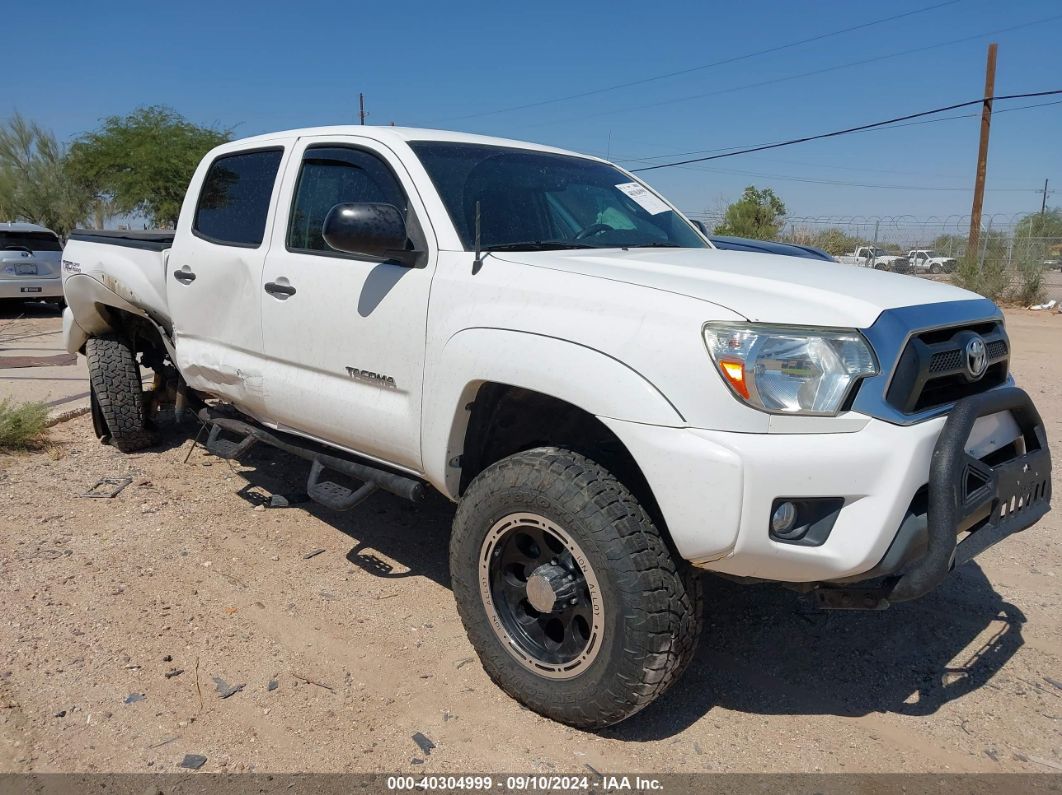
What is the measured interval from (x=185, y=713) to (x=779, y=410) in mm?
2264

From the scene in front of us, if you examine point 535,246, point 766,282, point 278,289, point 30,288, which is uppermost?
point 535,246

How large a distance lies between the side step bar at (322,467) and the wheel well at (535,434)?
0.34m

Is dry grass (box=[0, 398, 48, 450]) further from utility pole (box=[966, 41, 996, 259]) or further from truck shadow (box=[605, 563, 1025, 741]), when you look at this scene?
utility pole (box=[966, 41, 996, 259])

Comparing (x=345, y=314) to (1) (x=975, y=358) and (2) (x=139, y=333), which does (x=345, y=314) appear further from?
(2) (x=139, y=333)

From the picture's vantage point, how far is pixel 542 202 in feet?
12.0

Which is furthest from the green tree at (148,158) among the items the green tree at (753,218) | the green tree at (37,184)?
the green tree at (753,218)

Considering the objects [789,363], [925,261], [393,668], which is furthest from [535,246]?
[925,261]

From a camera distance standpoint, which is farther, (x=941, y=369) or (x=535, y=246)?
(x=535, y=246)

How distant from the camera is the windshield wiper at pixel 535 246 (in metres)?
3.24

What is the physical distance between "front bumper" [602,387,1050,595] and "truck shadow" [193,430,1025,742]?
843 mm

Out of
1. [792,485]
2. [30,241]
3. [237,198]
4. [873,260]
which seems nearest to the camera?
[792,485]

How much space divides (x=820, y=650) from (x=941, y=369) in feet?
4.69

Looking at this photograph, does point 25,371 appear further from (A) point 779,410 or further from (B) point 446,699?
(A) point 779,410

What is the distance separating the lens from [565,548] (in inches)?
111
